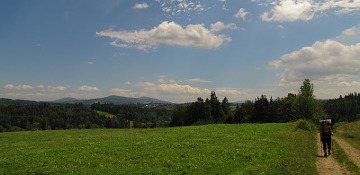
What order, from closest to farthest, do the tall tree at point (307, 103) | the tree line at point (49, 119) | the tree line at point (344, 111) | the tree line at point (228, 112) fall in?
the tall tree at point (307, 103) < the tree line at point (228, 112) < the tree line at point (49, 119) < the tree line at point (344, 111)

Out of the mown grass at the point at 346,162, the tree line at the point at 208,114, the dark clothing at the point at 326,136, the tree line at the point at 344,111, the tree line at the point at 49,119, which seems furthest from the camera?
the tree line at the point at 344,111

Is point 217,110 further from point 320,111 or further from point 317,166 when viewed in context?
point 317,166

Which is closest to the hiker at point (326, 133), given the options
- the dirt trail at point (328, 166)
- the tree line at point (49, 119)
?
the dirt trail at point (328, 166)

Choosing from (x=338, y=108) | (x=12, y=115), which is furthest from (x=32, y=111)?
(x=338, y=108)

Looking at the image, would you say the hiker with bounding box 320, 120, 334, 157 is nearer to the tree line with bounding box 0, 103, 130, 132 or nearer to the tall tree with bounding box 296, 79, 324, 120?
the tall tree with bounding box 296, 79, 324, 120

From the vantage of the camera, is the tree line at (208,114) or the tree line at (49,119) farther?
the tree line at (49,119)

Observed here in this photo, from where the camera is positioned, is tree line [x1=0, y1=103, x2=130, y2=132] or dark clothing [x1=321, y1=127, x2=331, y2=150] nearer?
dark clothing [x1=321, y1=127, x2=331, y2=150]

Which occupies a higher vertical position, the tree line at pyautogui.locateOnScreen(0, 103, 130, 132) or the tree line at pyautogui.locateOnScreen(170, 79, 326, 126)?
the tree line at pyautogui.locateOnScreen(170, 79, 326, 126)

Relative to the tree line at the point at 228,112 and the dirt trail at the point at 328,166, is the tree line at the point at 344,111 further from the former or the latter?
the dirt trail at the point at 328,166

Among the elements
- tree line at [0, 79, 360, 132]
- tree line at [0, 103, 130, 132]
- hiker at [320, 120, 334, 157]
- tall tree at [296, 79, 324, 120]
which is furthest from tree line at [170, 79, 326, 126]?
tree line at [0, 103, 130, 132]

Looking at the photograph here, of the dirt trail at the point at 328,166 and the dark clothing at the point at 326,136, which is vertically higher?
the dark clothing at the point at 326,136

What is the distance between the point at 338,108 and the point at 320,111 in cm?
12082

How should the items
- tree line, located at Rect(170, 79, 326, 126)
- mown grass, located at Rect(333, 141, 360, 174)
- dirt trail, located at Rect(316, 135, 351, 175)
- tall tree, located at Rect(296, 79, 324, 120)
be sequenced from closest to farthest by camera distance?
dirt trail, located at Rect(316, 135, 351, 175), mown grass, located at Rect(333, 141, 360, 174), tall tree, located at Rect(296, 79, 324, 120), tree line, located at Rect(170, 79, 326, 126)

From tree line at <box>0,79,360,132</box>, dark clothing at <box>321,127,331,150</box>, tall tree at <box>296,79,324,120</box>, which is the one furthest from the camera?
tree line at <box>0,79,360,132</box>
